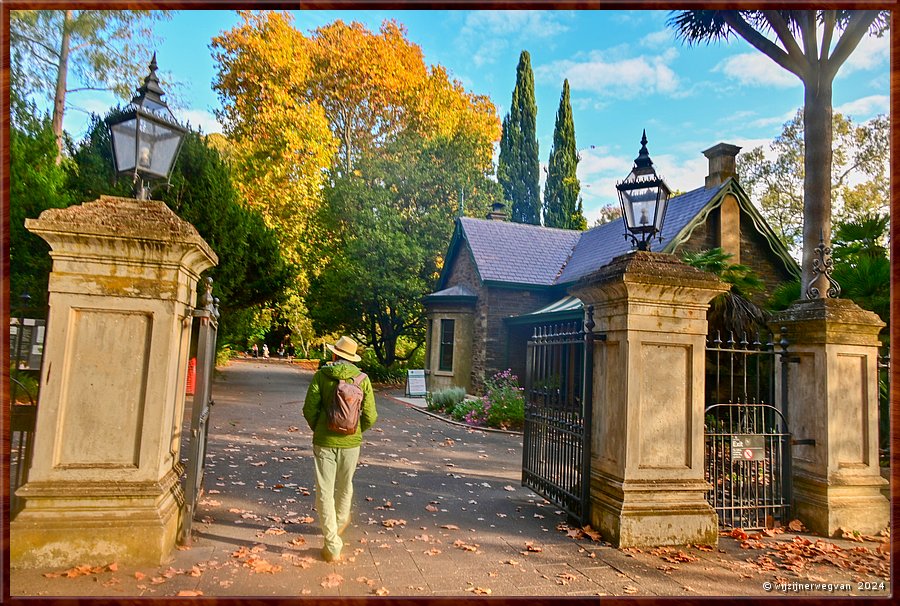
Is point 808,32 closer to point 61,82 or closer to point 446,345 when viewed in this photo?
point 61,82

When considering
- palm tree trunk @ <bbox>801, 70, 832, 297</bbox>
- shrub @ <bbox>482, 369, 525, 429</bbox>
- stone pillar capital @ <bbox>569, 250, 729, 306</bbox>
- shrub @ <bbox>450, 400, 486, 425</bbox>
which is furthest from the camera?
shrub @ <bbox>450, 400, 486, 425</bbox>

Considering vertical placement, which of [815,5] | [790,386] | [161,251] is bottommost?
[790,386]

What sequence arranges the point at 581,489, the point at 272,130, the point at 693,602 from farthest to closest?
the point at 272,130
the point at 581,489
the point at 693,602

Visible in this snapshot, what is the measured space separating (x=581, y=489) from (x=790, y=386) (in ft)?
7.90

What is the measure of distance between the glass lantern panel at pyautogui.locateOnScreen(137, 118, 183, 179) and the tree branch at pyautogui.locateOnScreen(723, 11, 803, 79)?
7.16 metres

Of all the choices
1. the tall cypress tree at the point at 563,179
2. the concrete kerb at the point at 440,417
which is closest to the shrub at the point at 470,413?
the concrete kerb at the point at 440,417

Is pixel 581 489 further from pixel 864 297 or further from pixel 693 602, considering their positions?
pixel 864 297

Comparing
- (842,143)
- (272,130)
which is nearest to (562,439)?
(272,130)

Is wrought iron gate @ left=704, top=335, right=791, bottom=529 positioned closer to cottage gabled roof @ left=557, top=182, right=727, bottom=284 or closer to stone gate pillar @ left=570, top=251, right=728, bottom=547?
stone gate pillar @ left=570, top=251, right=728, bottom=547

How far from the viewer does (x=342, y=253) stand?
22.4 meters

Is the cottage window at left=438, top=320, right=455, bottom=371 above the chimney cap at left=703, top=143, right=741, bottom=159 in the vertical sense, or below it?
below

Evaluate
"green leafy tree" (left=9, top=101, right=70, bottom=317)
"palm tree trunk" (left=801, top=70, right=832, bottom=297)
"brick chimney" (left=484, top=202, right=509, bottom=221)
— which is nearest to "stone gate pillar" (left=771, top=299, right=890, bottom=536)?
"palm tree trunk" (left=801, top=70, right=832, bottom=297)

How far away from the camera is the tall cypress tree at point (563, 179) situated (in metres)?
20.2

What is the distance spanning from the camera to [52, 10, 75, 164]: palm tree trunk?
907cm
